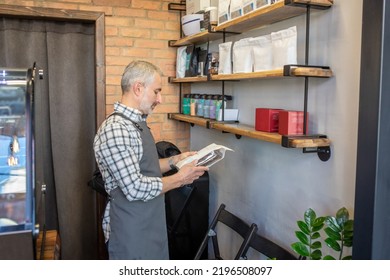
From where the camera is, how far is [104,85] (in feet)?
9.97

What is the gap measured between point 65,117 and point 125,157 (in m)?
1.52

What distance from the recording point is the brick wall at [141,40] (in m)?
3.00

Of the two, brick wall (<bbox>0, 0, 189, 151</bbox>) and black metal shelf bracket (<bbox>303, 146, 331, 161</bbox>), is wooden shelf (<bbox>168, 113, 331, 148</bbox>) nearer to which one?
black metal shelf bracket (<bbox>303, 146, 331, 161</bbox>)

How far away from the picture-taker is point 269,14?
1.86 metres

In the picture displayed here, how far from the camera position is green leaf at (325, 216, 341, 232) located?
5.08 feet

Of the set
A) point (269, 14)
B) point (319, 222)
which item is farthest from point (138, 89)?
point (319, 222)

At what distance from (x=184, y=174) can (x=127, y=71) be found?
0.58 meters

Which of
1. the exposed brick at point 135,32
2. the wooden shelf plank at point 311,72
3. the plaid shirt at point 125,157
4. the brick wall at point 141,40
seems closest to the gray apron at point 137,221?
the plaid shirt at point 125,157

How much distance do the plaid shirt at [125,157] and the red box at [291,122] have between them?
0.63m

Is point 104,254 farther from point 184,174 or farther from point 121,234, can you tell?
point 184,174

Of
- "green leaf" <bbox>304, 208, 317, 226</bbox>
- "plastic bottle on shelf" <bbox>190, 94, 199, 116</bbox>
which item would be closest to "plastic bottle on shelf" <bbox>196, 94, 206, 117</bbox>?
"plastic bottle on shelf" <bbox>190, 94, 199, 116</bbox>

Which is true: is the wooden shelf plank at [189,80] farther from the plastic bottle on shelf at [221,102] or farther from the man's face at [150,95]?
the man's face at [150,95]

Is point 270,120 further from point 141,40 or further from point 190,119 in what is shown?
point 141,40
